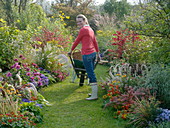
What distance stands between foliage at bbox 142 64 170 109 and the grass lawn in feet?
2.76

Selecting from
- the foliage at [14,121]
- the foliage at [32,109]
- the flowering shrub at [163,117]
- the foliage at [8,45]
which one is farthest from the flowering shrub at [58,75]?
the flowering shrub at [163,117]

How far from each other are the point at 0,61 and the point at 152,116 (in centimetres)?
361

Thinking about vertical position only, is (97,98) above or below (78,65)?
below

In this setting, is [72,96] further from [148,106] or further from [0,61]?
[148,106]

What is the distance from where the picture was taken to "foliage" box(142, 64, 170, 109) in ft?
12.6

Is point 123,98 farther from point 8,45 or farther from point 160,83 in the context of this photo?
point 8,45

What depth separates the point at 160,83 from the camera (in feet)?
13.3

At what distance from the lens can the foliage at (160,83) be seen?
3.83m

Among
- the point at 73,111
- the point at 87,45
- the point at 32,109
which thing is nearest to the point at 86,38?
the point at 87,45

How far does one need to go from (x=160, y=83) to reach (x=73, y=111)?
5.75ft

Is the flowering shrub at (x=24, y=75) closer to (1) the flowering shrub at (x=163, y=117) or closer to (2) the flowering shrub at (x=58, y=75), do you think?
(2) the flowering shrub at (x=58, y=75)

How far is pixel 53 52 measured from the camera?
6660 millimetres

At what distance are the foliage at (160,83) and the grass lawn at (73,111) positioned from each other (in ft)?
2.76

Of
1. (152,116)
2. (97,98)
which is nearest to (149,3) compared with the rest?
(152,116)
